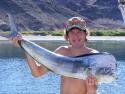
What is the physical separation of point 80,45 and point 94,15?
114781 mm

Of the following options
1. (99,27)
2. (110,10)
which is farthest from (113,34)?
(110,10)

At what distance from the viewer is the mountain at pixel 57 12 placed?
341 ft

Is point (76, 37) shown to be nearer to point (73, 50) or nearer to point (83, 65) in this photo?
point (73, 50)

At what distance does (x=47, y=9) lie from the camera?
11612 centimetres

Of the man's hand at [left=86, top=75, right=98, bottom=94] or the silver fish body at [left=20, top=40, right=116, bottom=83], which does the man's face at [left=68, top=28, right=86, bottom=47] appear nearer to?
the silver fish body at [left=20, top=40, right=116, bottom=83]

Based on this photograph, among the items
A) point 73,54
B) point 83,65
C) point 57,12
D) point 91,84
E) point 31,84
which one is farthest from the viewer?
point 57,12

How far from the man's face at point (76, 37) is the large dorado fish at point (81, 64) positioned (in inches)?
13.0

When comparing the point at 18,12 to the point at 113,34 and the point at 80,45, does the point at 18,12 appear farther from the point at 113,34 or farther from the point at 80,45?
the point at 80,45

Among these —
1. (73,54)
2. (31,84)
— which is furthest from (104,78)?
(31,84)

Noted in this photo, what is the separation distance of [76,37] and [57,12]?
363ft

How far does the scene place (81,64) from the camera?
5.89m

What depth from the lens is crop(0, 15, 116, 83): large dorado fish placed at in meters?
5.86

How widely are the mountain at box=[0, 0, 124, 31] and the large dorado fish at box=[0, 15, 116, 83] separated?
87.8 meters

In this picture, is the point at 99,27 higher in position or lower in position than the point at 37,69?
lower
